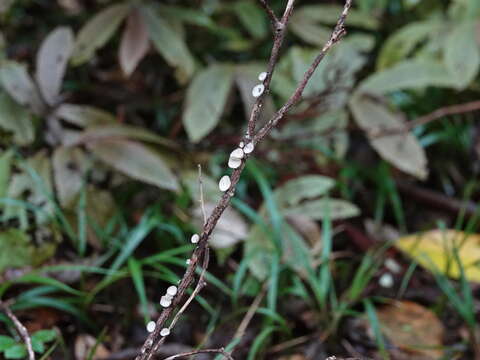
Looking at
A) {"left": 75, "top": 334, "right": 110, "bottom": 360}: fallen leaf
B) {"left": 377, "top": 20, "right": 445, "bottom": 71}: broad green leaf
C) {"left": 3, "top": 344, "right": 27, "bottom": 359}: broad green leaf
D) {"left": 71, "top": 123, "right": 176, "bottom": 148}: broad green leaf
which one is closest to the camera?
{"left": 3, "top": 344, "right": 27, "bottom": 359}: broad green leaf

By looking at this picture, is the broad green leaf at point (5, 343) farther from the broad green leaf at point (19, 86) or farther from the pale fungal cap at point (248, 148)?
the broad green leaf at point (19, 86)

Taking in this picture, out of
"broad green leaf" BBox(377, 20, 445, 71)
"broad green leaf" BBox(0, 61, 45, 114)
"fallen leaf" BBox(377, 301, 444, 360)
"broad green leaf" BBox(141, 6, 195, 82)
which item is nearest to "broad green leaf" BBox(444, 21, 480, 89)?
"broad green leaf" BBox(377, 20, 445, 71)

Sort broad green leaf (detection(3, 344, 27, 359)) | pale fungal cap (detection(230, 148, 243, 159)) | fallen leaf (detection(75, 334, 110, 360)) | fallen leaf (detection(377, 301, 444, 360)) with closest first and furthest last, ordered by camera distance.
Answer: pale fungal cap (detection(230, 148, 243, 159)), broad green leaf (detection(3, 344, 27, 359)), fallen leaf (detection(75, 334, 110, 360)), fallen leaf (detection(377, 301, 444, 360))

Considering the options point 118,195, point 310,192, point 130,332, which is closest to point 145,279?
point 130,332

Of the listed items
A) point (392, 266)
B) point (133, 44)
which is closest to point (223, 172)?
point (133, 44)

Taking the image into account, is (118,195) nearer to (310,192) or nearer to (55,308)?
(55,308)

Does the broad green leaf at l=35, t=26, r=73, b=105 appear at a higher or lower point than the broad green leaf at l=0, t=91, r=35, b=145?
higher

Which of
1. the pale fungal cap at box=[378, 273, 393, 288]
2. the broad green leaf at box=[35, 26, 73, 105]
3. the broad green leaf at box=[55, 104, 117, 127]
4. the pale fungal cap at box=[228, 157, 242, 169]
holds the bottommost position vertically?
the pale fungal cap at box=[378, 273, 393, 288]

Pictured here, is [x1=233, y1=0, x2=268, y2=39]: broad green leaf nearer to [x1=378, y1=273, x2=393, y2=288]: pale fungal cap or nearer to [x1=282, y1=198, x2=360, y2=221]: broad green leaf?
[x1=282, y1=198, x2=360, y2=221]: broad green leaf
